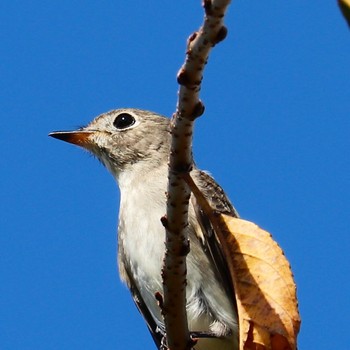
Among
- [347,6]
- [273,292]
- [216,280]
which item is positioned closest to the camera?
[347,6]

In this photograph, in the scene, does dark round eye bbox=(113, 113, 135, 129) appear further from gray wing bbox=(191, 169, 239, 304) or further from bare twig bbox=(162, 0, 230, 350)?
bare twig bbox=(162, 0, 230, 350)

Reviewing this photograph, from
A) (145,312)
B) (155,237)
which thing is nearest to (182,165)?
(155,237)

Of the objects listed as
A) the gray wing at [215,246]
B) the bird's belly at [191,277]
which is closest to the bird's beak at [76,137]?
the bird's belly at [191,277]

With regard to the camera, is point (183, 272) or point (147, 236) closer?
point (183, 272)

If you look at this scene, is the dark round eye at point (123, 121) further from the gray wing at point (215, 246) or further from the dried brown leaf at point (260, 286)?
the dried brown leaf at point (260, 286)

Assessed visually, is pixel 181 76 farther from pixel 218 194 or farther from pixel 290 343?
pixel 218 194

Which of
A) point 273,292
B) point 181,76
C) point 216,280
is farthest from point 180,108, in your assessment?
point 216,280

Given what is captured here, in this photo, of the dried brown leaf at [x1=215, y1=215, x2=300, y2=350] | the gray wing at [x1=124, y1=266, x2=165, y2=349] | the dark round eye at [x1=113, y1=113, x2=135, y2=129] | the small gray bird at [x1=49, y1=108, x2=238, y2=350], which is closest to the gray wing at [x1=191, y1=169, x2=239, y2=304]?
the small gray bird at [x1=49, y1=108, x2=238, y2=350]

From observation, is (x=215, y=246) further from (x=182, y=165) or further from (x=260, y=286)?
(x=182, y=165)
